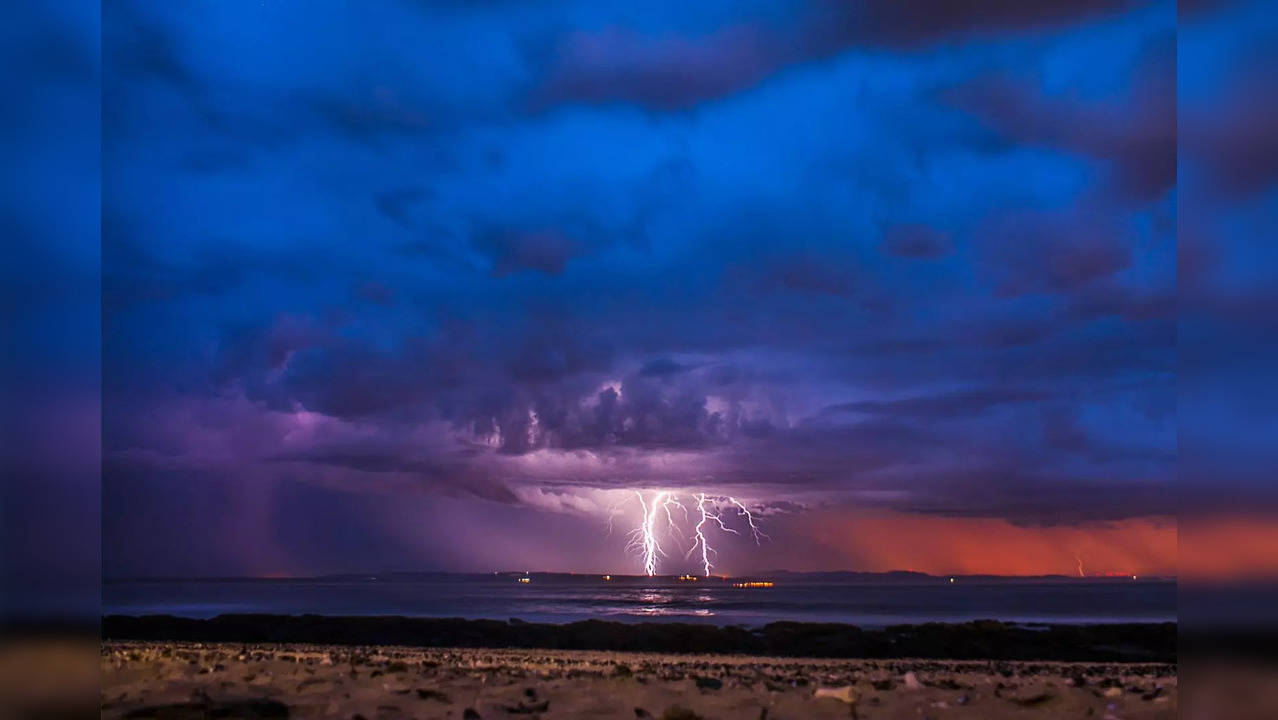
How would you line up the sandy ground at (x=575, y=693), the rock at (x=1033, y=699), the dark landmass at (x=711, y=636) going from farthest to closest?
1. the dark landmass at (x=711, y=636)
2. the rock at (x=1033, y=699)
3. the sandy ground at (x=575, y=693)

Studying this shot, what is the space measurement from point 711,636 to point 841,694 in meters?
7.22

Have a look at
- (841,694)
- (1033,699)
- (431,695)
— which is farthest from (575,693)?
(1033,699)

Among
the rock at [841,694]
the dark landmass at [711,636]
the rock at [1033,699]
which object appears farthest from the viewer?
the dark landmass at [711,636]

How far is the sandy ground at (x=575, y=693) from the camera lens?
4801 mm

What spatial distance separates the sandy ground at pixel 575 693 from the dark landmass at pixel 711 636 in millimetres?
4314

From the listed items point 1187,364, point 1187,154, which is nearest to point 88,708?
point 1187,364

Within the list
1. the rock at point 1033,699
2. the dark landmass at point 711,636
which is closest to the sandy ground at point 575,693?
the rock at point 1033,699

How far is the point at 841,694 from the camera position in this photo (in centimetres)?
547

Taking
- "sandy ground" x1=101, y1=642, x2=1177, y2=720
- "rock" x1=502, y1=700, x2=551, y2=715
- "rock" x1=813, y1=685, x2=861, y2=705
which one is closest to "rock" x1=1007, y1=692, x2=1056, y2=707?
"sandy ground" x1=101, y1=642, x2=1177, y2=720

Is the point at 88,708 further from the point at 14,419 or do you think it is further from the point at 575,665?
the point at 575,665

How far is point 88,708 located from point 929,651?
34.7 ft

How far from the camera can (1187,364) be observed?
6.79ft

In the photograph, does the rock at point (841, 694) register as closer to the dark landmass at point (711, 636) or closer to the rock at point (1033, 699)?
the rock at point (1033, 699)

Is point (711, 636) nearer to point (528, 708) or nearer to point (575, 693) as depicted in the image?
point (575, 693)
